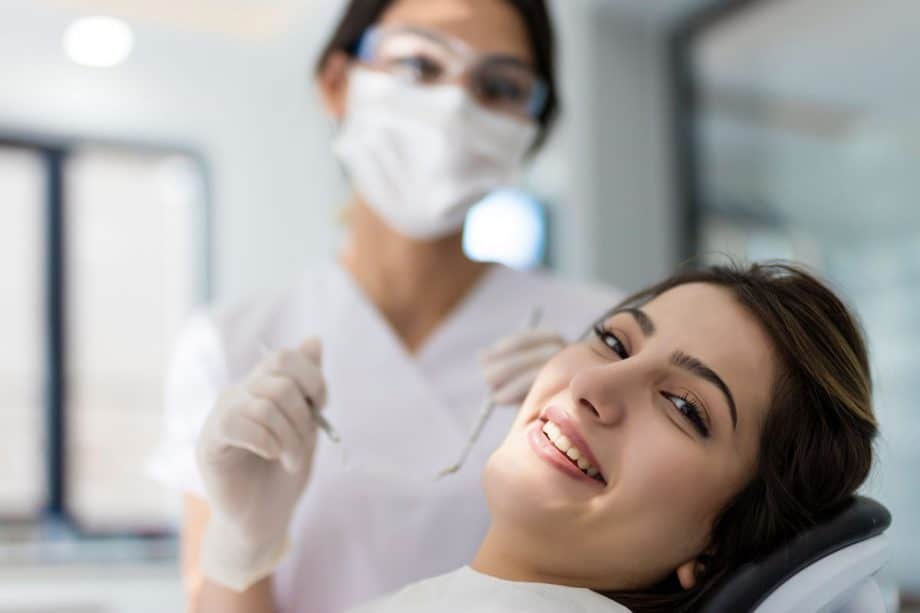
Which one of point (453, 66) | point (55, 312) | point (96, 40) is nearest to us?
point (453, 66)

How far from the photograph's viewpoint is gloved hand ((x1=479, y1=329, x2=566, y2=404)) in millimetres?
1203

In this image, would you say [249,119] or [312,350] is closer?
[312,350]

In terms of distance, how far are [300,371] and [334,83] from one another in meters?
0.63

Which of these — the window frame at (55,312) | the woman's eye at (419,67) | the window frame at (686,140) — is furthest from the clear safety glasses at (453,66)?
the window frame at (55,312)

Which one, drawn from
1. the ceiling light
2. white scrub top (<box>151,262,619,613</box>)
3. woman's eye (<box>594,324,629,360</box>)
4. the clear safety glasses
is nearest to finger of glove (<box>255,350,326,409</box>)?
white scrub top (<box>151,262,619,613</box>)

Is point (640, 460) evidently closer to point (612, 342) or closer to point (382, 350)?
point (612, 342)

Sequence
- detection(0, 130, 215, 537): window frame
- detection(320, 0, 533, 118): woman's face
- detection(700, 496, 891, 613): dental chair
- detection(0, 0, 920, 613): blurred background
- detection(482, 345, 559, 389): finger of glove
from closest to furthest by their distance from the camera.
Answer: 1. detection(700, 496, 891, 613): dental chair
2. detection(482, 345, 559, 389): finger of glove
3. detection(320, 0, 533, 118): woman's face
4. detection(0, 0, 920, 613): blurred background
5. detection(0, 130, 215, 537): window frame

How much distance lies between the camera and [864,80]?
3.03 m

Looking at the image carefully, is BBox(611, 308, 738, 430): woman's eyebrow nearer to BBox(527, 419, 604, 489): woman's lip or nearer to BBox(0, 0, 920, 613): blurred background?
BBox(527, 419, 604, 489): woman's lip

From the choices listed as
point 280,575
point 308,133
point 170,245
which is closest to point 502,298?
point 280,575

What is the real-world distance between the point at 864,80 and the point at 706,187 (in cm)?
74

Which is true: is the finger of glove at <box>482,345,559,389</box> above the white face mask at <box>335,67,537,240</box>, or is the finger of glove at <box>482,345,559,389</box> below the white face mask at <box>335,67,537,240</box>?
below

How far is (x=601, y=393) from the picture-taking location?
1.01 m

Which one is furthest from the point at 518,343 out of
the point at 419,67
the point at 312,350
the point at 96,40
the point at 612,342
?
the point at 96,40
